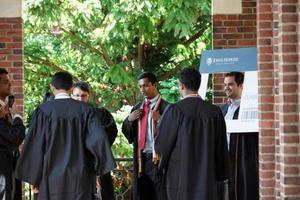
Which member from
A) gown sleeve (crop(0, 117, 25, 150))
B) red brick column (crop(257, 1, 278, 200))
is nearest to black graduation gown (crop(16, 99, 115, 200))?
gown sleeve (crop(0, 117, 25, 150))

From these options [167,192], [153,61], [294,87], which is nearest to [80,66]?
[153,61]

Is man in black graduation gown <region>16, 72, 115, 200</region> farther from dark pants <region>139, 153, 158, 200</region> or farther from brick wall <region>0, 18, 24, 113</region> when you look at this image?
brick wall <region>0, 18, 24, 113</region>

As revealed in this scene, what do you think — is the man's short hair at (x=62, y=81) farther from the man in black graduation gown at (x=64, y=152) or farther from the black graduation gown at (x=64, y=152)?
the black graduation gown at (x=64, y=152)

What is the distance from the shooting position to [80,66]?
16.9 m

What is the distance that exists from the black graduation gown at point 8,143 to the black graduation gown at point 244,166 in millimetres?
2101

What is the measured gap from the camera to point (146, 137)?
27.5 ft

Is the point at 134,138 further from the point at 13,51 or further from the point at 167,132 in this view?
the point at 13,51

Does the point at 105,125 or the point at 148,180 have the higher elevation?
the point at 105,125

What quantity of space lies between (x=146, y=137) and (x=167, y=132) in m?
1.59

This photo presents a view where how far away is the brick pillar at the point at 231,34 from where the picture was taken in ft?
31.8

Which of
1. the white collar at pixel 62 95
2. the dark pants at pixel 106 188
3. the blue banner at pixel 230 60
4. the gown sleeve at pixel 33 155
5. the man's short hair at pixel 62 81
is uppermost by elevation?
the blue banner at pixel 230 60

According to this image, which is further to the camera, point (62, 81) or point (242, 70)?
point (242, 70)

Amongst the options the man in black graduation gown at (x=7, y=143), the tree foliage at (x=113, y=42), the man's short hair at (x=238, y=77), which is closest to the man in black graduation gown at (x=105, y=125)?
the man in black graduation gown at (x=7, y=143)

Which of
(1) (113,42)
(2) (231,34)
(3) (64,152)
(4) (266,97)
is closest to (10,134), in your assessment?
(3) (64,152)
